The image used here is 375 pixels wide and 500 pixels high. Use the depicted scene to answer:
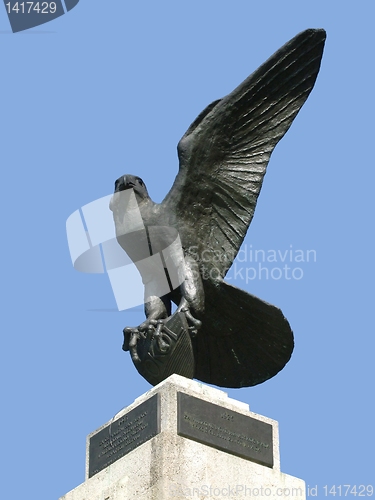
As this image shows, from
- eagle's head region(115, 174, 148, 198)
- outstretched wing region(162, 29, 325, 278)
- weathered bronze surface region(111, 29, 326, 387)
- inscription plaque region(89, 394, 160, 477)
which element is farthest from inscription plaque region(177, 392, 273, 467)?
eagle's head region(115, 174, 148, 198)

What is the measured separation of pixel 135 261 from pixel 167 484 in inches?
99.5

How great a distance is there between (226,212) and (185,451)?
259cm

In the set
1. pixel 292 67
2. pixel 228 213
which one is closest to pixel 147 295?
pixel 228 213

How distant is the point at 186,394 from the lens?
8.99 m

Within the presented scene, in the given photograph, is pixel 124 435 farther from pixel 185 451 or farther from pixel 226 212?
pixel 226 212

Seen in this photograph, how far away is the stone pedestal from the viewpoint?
8508 mm

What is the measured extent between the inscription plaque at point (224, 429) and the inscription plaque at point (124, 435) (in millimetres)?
231

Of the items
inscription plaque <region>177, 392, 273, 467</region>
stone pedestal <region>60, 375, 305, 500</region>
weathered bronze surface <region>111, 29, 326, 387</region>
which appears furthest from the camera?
weathered bronze surface <region>111, 29, 326, 387</region>

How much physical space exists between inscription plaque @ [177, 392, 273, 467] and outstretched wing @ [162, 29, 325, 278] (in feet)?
4.57

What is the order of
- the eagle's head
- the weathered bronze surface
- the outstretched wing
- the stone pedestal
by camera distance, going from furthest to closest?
the eagle's head, the outstretched wing, the weathered bronze surface, the stone pedestal

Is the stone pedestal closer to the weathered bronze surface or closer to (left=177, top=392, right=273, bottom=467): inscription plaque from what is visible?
(left=177, top=392, right=273, bottom=467): inscription plaque

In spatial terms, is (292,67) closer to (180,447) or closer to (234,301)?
(234,301)

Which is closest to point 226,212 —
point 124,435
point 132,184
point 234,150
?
point 234,150

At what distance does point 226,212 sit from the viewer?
406 inches
